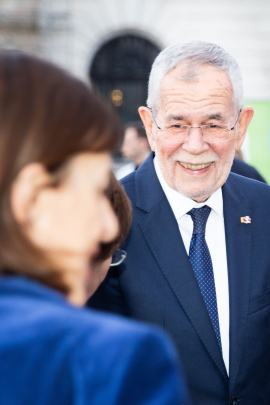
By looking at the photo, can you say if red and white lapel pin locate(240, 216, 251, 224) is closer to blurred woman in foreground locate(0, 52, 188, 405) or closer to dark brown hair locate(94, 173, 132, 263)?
dark brown hair locate(94, 173, 132, 263)

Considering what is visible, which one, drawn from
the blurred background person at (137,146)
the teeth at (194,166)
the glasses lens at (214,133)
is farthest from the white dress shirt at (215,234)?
the blurred background person at (137,146)

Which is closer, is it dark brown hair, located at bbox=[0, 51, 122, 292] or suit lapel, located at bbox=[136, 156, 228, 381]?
dark brown hair, located at bbox=[0, 51, 122, 292]

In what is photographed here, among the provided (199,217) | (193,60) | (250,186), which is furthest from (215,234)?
(193,60)

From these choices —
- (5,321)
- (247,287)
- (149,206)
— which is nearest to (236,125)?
(149,206)

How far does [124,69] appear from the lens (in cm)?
1202

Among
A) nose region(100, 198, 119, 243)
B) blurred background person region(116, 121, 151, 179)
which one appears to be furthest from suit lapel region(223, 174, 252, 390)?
blurred background person region(116, 121, 151, 179)

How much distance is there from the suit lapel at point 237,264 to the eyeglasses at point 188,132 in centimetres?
25

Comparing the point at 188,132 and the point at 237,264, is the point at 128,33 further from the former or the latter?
the point at 237,264

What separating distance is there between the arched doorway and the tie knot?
10.3m

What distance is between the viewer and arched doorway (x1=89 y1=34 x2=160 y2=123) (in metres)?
12.0

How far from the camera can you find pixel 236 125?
7.07 ft

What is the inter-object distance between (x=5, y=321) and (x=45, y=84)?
14.9 inches

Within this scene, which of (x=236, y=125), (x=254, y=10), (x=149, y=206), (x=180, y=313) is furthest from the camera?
(x=254, y=10)

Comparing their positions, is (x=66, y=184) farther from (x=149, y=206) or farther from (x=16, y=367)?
(x=149, y=206)
